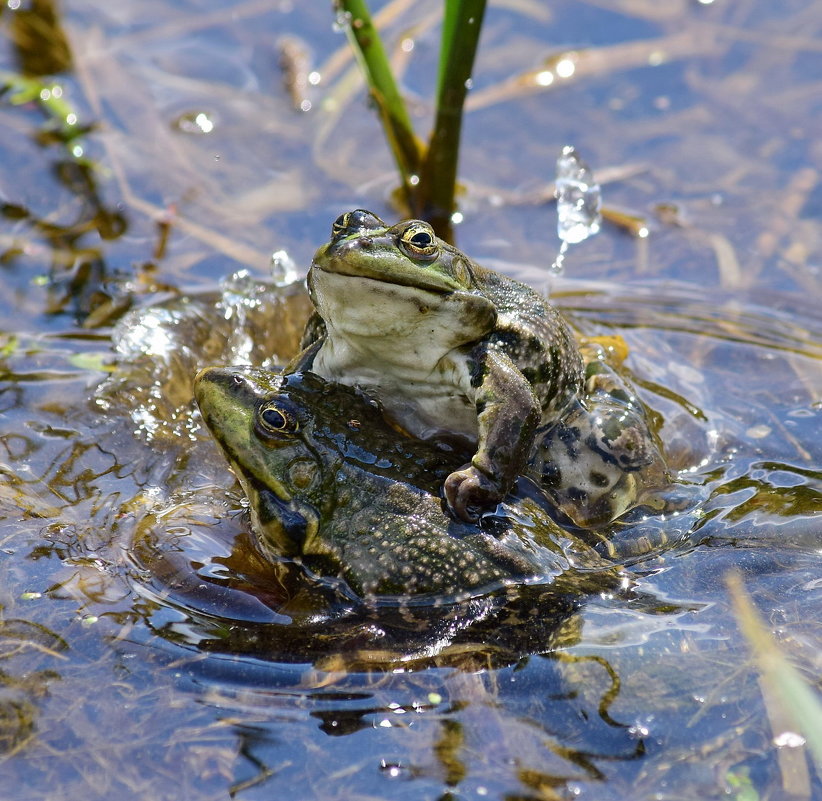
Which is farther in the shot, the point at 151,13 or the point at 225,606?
the point at 151,13

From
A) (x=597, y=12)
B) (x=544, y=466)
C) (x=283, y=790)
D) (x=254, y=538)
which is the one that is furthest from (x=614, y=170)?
(x=283, y=790)

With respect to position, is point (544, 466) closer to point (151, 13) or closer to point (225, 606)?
point (225, 606)

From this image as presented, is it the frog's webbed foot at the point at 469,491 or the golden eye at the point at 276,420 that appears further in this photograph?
the golden eye at the point at 276,420

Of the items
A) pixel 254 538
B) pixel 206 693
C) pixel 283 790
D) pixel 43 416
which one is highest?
pixel 43 416

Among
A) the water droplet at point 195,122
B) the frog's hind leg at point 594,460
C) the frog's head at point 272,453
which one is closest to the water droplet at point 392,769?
the frog's head at point 272,453

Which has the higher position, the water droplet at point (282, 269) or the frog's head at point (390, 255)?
the water droplet at point (282, 269)

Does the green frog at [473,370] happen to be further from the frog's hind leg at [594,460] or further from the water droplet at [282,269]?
the water droplet at [282,269]
